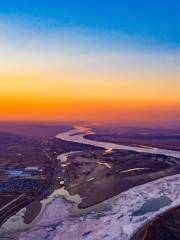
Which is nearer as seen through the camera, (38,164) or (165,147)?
(38,164)

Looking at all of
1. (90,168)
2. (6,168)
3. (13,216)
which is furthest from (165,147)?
(13,216)

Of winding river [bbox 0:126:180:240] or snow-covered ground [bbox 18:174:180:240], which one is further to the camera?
winding river [bbox 0:126:180:240]

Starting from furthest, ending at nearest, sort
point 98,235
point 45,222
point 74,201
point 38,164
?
point 38,164, point 74,201, point 45,222, point 98,235

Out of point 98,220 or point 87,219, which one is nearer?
point 98,220

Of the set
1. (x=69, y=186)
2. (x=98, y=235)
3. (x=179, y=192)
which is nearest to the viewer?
(x=98, y=235)

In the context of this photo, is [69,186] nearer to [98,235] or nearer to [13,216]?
[13,216]

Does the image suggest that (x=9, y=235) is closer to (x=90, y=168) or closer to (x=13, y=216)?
(x=13, y=216)

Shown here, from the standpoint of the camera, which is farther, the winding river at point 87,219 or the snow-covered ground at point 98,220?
the winding river at point 87,219
